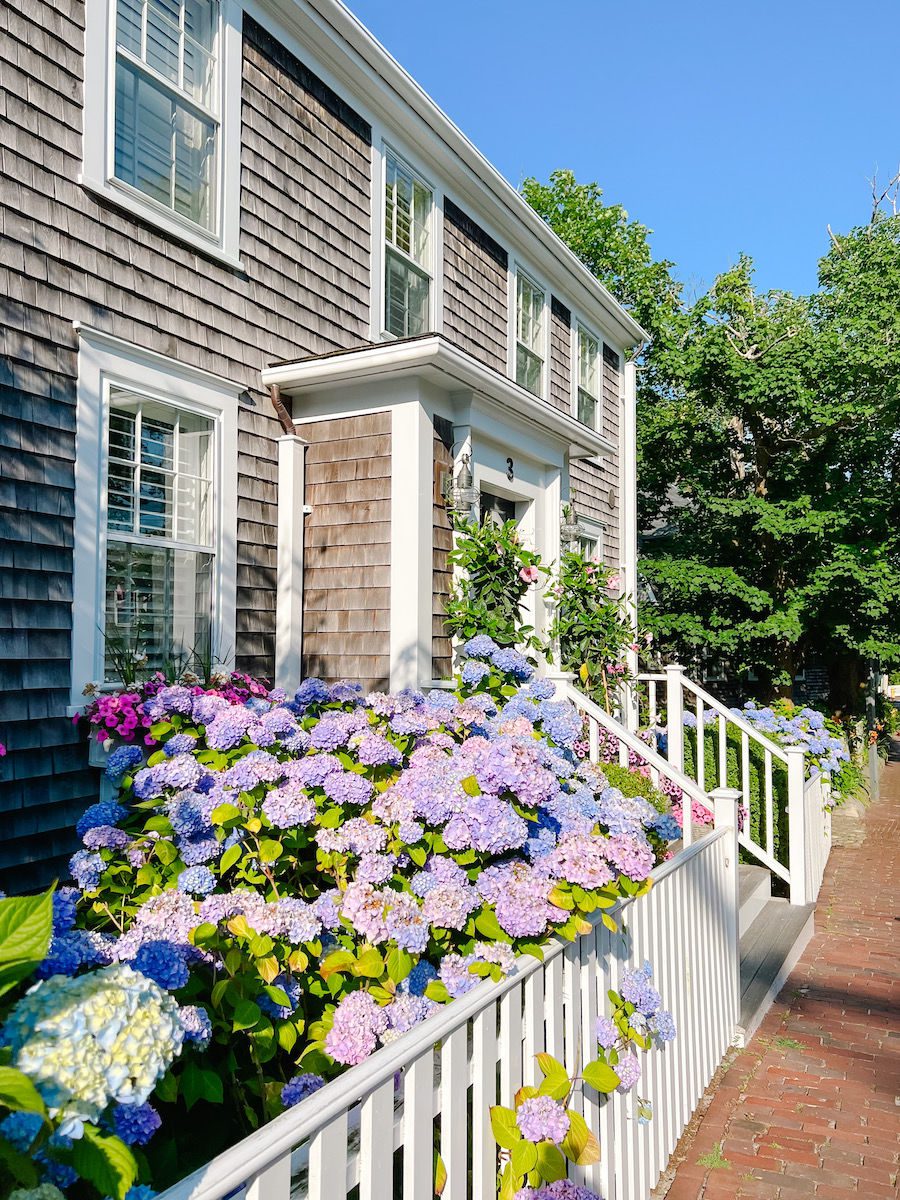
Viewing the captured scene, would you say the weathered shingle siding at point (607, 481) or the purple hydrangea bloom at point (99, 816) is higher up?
the weathered shingle siding at point (607, 481)

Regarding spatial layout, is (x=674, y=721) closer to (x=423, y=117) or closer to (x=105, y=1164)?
(x=423, y=117)

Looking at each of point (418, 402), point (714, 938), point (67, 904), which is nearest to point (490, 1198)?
point (67, 904)

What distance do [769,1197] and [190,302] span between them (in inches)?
191

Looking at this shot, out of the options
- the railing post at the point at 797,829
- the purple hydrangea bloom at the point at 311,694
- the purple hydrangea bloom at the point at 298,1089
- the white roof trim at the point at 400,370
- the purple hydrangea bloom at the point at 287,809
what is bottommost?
the railing post at the point at 797,829

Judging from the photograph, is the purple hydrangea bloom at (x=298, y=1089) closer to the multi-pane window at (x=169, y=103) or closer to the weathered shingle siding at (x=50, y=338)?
the weathered shingle siding at (x=50, y=338)

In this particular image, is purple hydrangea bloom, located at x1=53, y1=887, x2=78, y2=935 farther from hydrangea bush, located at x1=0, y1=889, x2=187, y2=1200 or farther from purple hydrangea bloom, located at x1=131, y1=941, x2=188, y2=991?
hydrangea bush, located at x1=0, y1=889, x2=187, y2=1200

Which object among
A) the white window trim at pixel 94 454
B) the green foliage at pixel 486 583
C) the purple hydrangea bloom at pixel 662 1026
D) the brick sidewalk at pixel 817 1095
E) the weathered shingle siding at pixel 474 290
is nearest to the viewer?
the purple hydrangea bloom at pixel 662 1026

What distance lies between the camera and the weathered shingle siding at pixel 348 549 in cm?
538

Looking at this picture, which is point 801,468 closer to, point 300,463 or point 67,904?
point 300,463

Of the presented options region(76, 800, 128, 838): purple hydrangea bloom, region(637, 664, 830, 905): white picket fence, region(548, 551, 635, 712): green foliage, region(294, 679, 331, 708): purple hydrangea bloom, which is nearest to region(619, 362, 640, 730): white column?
region(637, 664, 830, 905): white picket fence

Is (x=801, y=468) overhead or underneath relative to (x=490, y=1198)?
overhead

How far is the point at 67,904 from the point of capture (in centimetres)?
166

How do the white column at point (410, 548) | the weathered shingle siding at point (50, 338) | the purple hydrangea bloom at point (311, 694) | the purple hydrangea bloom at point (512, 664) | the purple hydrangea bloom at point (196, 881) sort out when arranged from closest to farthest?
the purple hydrangea bloom at point (196, 881)
the purple hydrangea bloom at point (311, 694)
the purple hydrangea bloom at point (512, 664)
the weathered shingle siding at point (50, 338)
the white column at point (410, 548)

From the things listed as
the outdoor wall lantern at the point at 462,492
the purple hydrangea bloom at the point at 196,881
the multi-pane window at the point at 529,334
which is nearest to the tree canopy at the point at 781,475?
the multi-pane window at the point at 529,334
